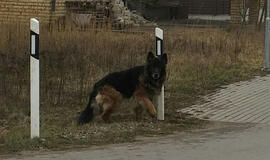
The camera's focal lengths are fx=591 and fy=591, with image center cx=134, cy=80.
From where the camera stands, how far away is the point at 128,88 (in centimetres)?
970

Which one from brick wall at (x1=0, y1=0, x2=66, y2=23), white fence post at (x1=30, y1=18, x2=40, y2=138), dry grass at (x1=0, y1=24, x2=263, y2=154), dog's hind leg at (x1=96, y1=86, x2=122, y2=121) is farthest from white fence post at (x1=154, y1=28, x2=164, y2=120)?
brick wall at (x1=0, y1=0, x2=66, y2=23)

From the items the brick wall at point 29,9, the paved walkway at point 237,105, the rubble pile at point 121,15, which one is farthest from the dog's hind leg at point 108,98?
the rubble pile at point 121,15

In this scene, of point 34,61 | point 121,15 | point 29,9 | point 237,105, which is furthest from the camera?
point 121,15

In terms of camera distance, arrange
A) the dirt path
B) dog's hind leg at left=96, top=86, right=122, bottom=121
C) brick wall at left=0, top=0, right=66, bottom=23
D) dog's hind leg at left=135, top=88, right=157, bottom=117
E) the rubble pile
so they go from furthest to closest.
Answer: the rubble pile, brick wall at left=0, top=0, right=66, bottom=23, dog's hind leg at left=135, top=88, right=157, bottom=117, dog's hind leg at left=96, top=86, right=122, bottom=121, the dirt path

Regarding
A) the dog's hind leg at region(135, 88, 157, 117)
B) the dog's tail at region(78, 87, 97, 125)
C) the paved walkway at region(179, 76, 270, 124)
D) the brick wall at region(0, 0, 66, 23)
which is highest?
the brick wall at region(0, 0, 66, 23)

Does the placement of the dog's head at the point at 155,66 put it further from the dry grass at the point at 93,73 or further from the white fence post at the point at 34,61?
the white fence post at the point at 34,61

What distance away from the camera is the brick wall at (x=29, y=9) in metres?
20.2

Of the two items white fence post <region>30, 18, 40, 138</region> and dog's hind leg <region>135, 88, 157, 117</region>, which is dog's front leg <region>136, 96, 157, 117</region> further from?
white fence post <region>30, 18, 40, 138</region>

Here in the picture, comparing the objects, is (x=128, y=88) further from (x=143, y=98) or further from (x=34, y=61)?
(x=34, y=61)

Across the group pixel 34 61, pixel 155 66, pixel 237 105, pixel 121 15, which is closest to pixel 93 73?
pixel 237 105

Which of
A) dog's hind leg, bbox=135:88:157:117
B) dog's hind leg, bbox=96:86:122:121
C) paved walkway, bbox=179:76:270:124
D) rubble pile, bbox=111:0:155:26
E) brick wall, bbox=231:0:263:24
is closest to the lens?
dog's hind leg, bbox=96:86:122:121

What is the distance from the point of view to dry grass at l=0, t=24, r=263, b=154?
356 inches

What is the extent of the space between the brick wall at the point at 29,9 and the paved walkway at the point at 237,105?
27.5 ft

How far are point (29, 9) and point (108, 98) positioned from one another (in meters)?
12.1
